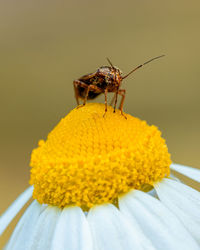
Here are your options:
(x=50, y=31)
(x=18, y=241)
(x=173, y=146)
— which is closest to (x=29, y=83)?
(x=50, y=31)

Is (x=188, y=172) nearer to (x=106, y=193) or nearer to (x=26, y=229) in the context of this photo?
(x=106, y=193)

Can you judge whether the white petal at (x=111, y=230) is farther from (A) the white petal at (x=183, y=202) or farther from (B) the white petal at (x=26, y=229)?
(B) the white petal at (x=26, y=229)

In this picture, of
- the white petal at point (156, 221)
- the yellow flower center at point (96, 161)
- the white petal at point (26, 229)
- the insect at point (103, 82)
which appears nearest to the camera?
the white petal at point (156, 221)

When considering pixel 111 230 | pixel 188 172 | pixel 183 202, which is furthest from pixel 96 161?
pixel 188 172

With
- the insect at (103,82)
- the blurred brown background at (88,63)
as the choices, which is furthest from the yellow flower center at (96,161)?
the blurred brown background at (88,63)

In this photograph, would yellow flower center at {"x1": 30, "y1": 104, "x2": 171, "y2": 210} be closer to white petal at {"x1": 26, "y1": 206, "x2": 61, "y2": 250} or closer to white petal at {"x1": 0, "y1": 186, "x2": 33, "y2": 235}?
white petal at {"x1": 26, "y1": 206, "x2": 61, "y2": 250}

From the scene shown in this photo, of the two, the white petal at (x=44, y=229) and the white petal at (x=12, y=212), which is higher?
the white petal at (x=44, y=229)
